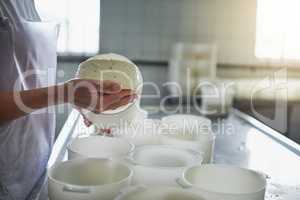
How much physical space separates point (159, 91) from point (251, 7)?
997 millimetres

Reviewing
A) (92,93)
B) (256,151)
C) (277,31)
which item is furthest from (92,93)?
(277,31)

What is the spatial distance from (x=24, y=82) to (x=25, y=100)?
15 cm

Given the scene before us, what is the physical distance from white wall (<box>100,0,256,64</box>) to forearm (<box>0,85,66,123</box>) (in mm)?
2282

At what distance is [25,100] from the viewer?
72 centimetres

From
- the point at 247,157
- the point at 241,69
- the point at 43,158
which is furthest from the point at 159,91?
the point at 43,158

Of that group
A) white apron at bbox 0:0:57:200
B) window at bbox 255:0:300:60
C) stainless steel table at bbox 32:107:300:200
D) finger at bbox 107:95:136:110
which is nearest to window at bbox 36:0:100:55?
window at bbox 255:0:300:60

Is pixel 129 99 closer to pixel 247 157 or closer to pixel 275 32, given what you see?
pixel 247 157

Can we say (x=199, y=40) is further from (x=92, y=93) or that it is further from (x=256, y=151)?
(x=92, y=93)

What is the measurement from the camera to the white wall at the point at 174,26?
9.71 feet

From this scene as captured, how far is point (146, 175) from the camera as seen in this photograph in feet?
2.59

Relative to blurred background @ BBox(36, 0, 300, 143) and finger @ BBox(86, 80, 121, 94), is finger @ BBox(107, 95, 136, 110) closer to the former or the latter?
finger @ BBox(86, 80, 121, 94)

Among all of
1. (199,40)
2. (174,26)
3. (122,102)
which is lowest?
(122,102)

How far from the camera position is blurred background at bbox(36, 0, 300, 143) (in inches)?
113

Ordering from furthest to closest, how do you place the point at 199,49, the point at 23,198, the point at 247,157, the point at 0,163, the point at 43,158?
1. the point at 199,49
2. the point at 247,157
3. the point at 43,158
4. the point at 23,198
5. the point at 0,163
